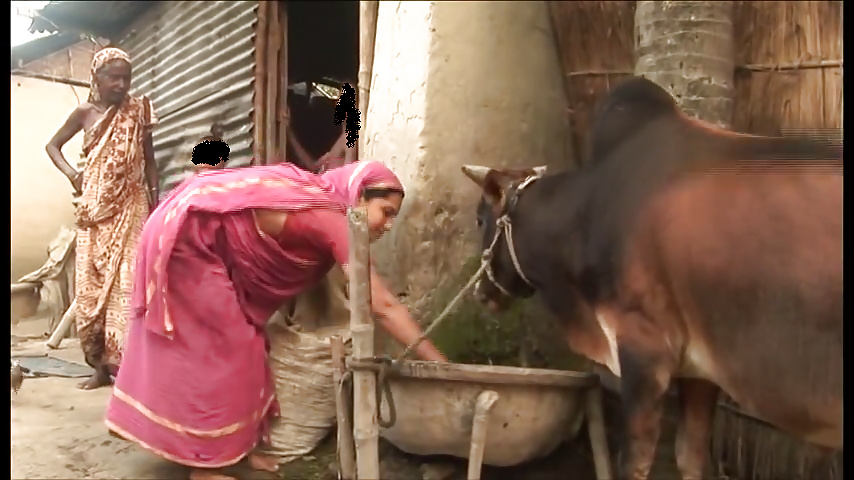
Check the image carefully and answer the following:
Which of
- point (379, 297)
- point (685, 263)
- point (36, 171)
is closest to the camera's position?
point (685, 263)

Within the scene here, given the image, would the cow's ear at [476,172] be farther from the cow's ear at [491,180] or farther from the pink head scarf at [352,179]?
the pink head scarf at [352,179]

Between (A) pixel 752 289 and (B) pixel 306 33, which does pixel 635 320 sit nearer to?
(A) pixel 752 289

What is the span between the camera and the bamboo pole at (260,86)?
3.13 feet

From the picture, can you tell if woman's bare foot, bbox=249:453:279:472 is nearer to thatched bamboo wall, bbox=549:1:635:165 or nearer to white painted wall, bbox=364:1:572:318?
white painted wall, bbox=364:1:572:318

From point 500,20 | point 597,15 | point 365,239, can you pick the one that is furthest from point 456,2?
point 365,239

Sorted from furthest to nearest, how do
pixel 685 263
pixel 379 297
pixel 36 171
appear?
1. pixel 36 171
2. pixel 379 297
3. pixel 685 263

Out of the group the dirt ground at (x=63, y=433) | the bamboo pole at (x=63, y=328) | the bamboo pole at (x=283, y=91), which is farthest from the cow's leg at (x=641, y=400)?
the bamboo pole at (x=63, y=328)

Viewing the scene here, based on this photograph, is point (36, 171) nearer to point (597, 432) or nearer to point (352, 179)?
point (352, 179)

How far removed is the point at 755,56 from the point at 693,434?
59 centimetres

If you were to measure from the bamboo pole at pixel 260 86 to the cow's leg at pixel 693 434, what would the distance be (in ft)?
2.23

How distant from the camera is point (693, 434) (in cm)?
95

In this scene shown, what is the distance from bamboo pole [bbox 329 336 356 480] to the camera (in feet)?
2.84

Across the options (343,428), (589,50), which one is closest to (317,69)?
(589,50)

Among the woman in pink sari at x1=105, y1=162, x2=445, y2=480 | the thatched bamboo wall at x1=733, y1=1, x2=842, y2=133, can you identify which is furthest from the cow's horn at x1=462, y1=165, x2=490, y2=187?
the thatched bamboo wall at x1=733, y1=1, x2=842, y2=133
